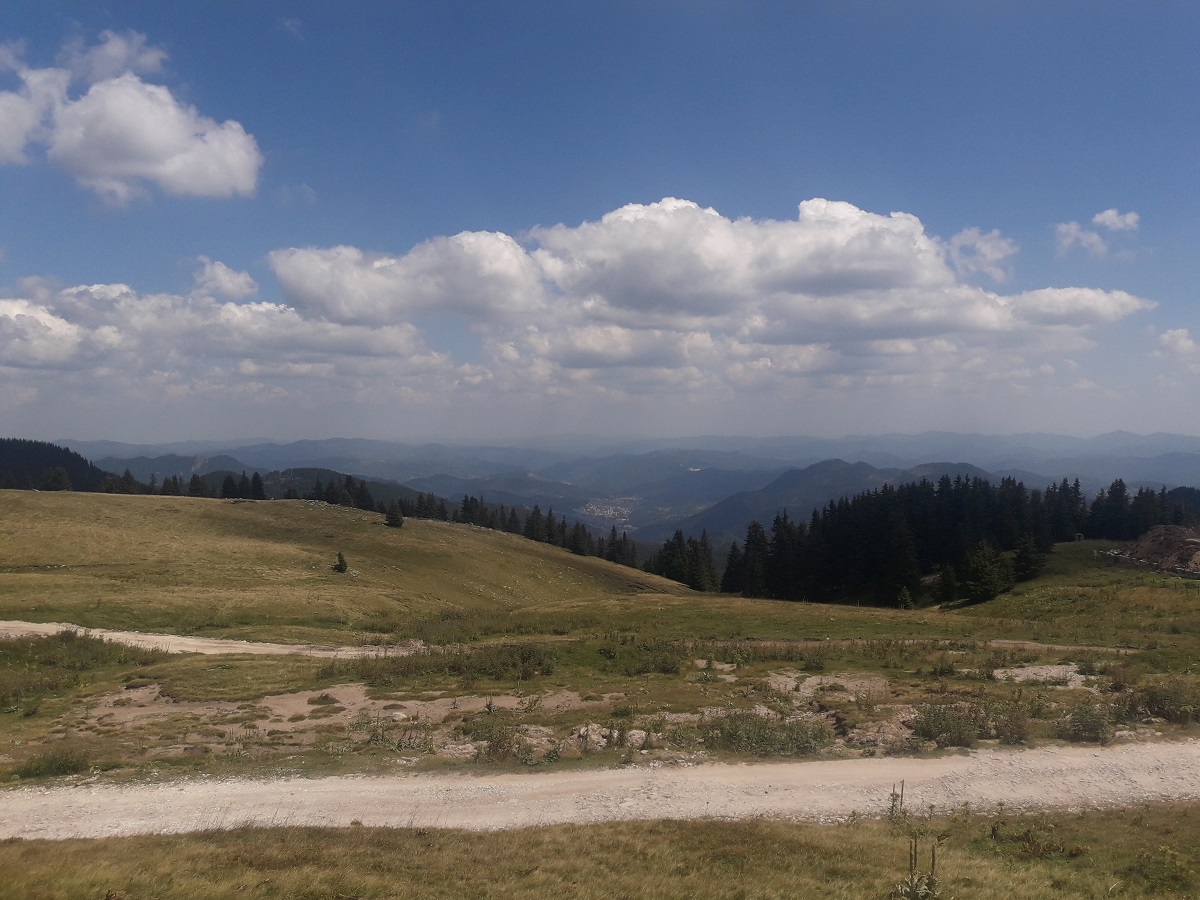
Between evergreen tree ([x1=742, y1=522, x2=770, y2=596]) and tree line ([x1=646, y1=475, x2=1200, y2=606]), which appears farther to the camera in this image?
evergreen tree ([x1=742, y1=522, x2=770, y2=596])

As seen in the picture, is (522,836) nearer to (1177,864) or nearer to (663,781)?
(663,781)

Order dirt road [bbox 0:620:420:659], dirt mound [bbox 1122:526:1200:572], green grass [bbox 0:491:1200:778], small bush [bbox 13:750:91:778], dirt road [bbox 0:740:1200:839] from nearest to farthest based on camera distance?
dirt road [bbox 0:740:1200:839], small bush [bbox 13:750:91:778], green grass [bbox 0:491:1200:778], dirt road [bbox 0:620:420:659], dirt mound [bbox 1122:526:1200:572]

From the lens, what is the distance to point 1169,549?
58000 mm

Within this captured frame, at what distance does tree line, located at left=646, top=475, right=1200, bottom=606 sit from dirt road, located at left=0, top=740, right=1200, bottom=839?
56.9 m

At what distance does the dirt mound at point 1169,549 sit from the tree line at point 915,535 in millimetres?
8626

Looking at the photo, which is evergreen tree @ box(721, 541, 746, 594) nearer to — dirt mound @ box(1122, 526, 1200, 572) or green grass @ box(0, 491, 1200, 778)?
green grass @ box(0, 491, 1200, 778)

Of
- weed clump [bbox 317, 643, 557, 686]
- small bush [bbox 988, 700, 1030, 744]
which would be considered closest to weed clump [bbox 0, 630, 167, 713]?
weed clump [bbox 317, 643, 557, 686]

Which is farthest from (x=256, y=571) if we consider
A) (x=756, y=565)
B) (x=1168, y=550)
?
(x=1168, y=550)

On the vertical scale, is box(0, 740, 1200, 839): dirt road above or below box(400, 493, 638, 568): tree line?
above

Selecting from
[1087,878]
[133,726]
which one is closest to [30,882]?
[133,726]

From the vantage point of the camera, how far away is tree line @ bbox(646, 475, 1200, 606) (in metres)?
78.1

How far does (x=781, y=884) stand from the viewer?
10633 mm

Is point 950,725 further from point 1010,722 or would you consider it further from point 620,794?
point 620,794

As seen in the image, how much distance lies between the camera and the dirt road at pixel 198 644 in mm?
31453
